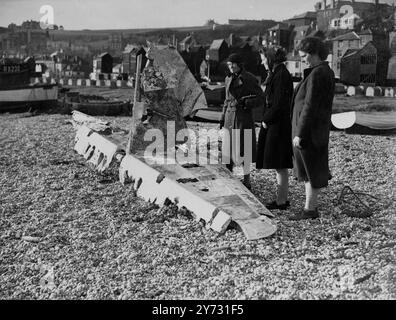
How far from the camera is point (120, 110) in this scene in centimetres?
2512

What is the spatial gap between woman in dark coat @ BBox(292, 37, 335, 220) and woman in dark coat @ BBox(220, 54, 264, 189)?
1.69 metres

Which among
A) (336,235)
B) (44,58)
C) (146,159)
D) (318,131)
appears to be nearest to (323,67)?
(318,131)

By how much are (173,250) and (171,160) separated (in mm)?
3157

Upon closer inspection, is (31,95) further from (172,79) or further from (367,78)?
(367,78)

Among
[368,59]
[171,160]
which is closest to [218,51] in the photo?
[368,59]

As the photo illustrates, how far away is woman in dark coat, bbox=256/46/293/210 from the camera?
273 inches

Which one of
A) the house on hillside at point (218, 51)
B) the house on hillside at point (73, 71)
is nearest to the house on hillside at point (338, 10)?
the house on hillside at point (218, 51)

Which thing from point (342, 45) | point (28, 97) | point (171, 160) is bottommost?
point (171, 160)

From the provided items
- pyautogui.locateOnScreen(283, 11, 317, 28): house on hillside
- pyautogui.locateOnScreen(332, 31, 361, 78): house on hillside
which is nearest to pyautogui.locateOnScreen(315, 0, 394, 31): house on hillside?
pyautogui.locateOnScreen(283, 11, 317, 28): house on hillside

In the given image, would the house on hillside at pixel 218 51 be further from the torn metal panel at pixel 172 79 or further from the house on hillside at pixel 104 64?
the torn metal panel at pixel 172 79

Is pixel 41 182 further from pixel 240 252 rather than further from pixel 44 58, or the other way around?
pixel 44 58

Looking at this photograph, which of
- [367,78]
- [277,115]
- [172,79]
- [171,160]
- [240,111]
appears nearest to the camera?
[277,115]

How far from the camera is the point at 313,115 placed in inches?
239

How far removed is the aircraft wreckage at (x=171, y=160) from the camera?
21.5ft
